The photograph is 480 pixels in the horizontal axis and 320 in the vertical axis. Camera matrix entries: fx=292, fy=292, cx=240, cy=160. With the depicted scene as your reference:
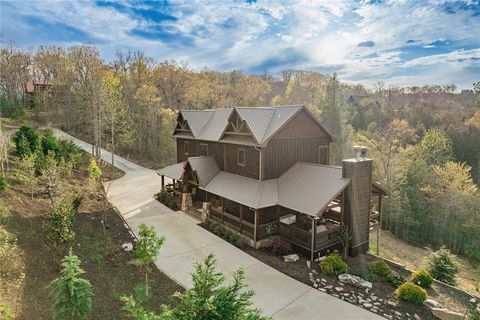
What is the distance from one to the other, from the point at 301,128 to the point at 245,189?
16.2 ft

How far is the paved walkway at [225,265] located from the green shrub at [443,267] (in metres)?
5.87

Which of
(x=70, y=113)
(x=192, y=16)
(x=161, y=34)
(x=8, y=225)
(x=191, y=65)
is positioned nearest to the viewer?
(x=8, y=225)

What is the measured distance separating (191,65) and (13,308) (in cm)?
4298

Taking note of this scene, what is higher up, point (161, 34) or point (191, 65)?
point (191, 65)

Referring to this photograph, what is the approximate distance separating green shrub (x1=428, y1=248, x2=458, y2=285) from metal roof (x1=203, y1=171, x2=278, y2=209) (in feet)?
25.5

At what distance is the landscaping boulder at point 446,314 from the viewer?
9914 millimetres

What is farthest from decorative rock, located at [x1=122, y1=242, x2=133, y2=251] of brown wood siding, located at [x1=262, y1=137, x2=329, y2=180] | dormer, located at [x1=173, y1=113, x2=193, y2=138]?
dormer, located at [x1=173, y1=113, x2=193, y2=138]

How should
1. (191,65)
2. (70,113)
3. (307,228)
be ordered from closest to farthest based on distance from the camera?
(307,228)
(70,113)
(191,65)

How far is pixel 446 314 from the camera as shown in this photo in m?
10.0

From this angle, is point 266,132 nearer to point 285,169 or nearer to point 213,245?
point 285,169

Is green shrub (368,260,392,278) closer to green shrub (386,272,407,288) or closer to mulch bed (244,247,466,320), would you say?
green shrub (386,272,407,288)

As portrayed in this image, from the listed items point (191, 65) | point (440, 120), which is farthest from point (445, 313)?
point (191, 65)

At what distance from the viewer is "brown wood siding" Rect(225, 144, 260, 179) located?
653 inches

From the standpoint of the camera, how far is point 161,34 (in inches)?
744
